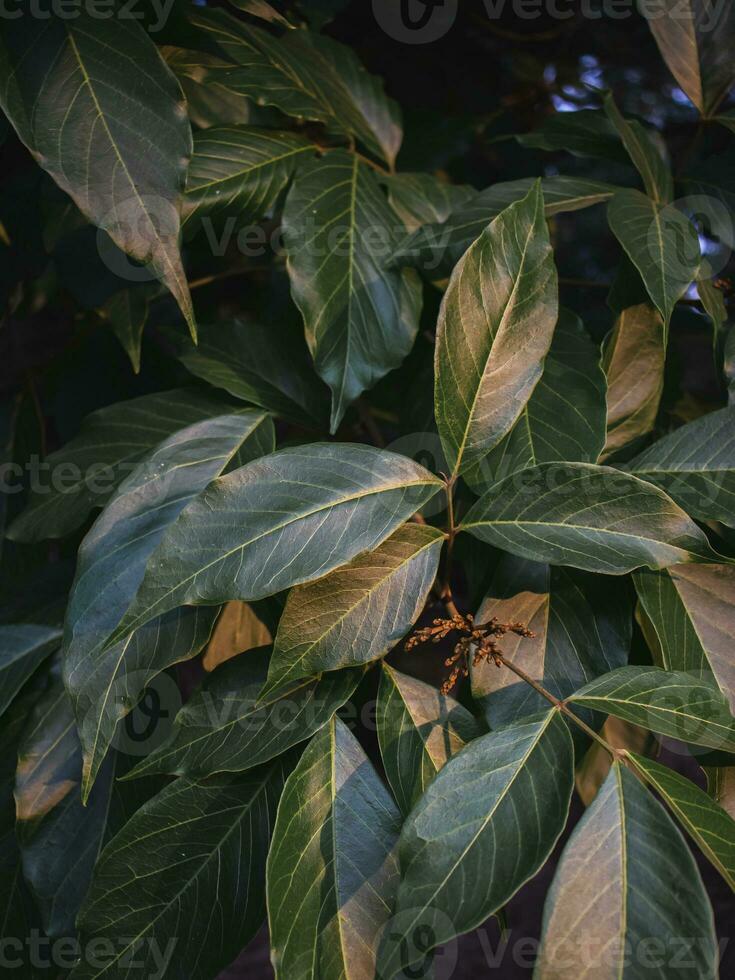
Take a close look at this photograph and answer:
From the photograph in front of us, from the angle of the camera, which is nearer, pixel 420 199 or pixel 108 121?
pixel 108 121

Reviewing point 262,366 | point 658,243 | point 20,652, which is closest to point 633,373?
point 658,243

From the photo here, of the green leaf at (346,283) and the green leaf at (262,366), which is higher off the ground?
the green leaf at (346,283)

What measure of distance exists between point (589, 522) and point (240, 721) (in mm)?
291

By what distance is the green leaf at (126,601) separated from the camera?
22.8 inches

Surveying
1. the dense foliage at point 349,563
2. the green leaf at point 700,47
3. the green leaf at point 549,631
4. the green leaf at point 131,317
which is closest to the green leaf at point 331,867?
the dense foliage at point 349,563

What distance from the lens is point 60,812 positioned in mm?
699

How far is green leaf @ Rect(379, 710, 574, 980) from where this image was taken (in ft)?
1.56

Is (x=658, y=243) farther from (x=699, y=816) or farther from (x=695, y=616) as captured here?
(x=699, y=816)

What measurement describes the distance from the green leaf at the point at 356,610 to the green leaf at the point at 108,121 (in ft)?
0.72

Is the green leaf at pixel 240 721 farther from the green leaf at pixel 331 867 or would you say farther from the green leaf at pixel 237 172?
the green leaf at pixel 237 172

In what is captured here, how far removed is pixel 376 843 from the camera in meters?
0.58

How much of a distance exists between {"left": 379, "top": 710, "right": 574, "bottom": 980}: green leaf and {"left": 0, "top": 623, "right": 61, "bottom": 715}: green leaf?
1.24 ft

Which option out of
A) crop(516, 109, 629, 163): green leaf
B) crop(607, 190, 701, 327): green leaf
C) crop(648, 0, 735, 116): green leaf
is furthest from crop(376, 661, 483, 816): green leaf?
crop(648, 0, 735, 116): green leaf

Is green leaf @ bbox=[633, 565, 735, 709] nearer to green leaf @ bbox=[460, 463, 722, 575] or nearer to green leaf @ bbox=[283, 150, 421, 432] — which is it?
green leaf @ bbox=[460, 463, 722, 575]
